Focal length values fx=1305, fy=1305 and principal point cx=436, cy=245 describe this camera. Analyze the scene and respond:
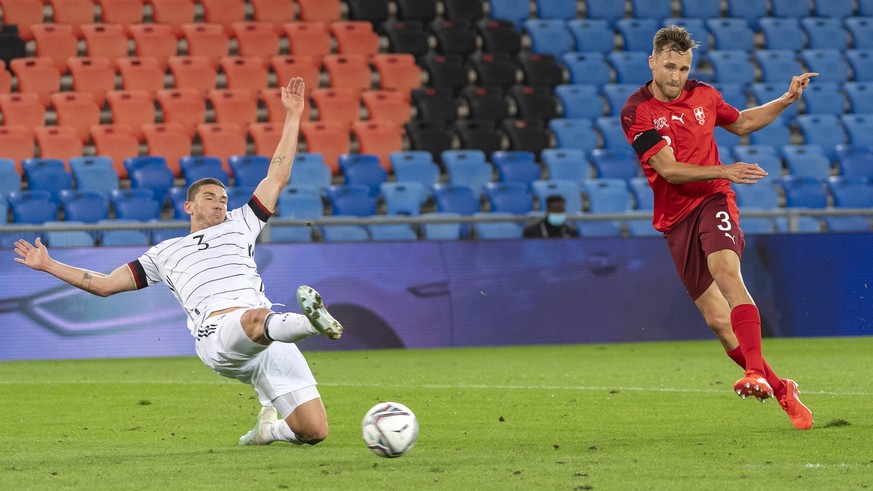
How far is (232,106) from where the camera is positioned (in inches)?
750

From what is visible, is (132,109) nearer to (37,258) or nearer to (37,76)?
(37,76)

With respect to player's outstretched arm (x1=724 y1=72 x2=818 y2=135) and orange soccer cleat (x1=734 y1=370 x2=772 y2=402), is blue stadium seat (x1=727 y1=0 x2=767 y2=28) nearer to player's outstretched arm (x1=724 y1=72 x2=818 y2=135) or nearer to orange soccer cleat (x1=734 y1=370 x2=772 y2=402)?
player's outstretched arm (x1=724 y1=72 x2=818 y2=135)

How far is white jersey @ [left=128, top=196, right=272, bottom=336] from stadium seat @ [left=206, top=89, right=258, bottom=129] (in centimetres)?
1144

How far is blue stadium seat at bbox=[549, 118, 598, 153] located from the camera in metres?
19.5

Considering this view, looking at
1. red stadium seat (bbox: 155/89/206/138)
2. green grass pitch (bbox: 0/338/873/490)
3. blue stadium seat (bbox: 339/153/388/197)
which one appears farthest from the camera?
red stadium seat (bbox: 155/89/206/138)

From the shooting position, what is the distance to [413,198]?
1691cm

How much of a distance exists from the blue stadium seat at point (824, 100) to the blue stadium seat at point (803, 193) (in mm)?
3357

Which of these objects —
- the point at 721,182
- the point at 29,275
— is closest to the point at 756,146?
the point at 29,275

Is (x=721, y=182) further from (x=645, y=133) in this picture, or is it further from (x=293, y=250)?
(x=293, y=250)

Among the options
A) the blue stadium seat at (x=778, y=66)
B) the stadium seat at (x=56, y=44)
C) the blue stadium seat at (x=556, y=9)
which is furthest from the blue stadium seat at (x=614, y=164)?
the stadium seat at (x=56, y=44)

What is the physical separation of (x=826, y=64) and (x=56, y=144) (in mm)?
12531

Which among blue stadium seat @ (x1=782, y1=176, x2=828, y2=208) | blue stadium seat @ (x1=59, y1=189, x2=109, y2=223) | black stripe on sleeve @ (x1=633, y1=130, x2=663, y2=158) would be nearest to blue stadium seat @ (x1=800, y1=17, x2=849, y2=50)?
blue stadium seat @ (x1=782, y1=176, x2=828, y2=208)

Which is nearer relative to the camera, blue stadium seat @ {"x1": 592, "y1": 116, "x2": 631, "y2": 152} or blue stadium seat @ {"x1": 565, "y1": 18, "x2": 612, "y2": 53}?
blue stadium seat @ {"x1": 592, "y1": 116, "x2": 631, "y2": 152}

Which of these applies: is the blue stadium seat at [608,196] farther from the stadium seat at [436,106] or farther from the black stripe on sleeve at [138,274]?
the black stripe on sleeve at [138,274]
